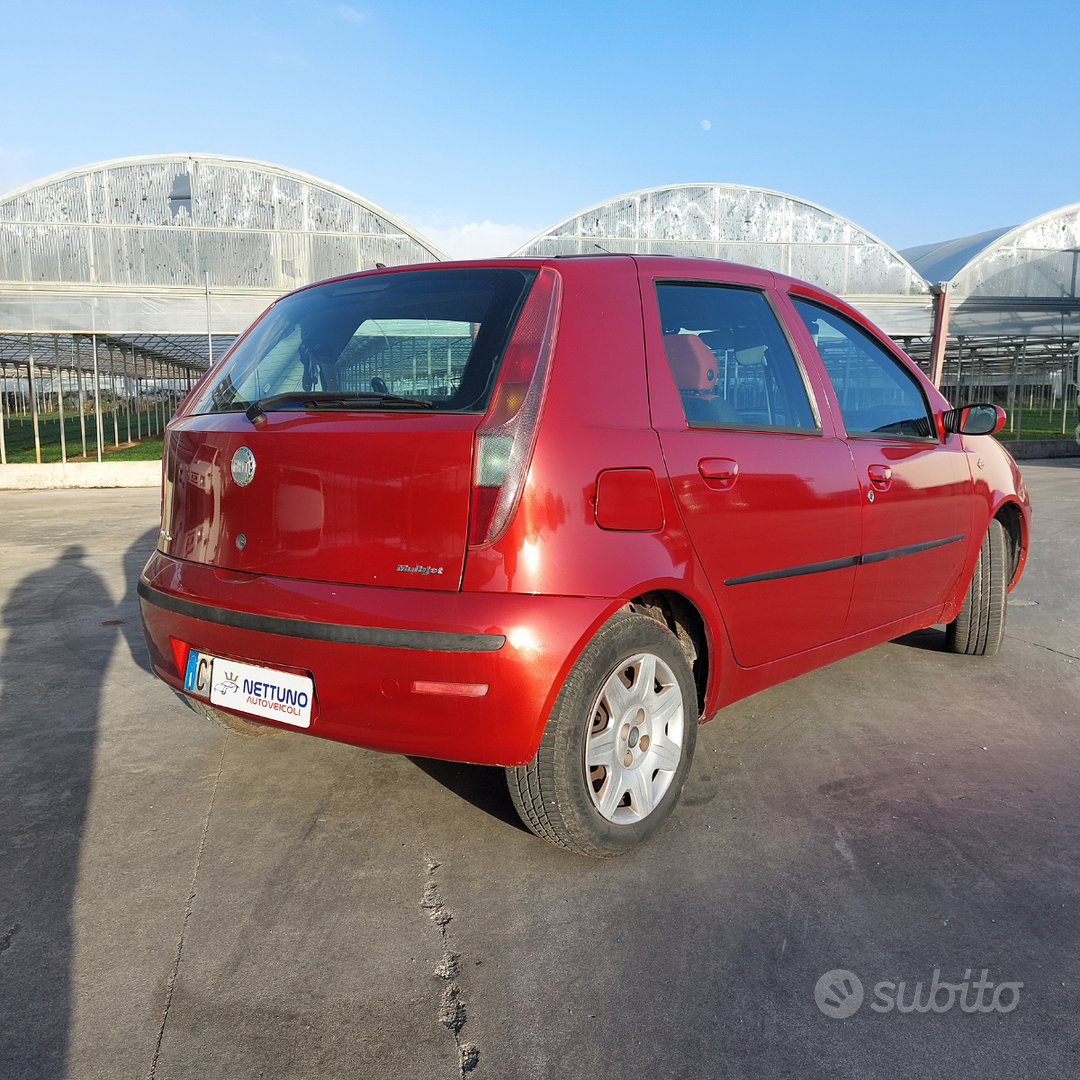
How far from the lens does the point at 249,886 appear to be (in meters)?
2.51

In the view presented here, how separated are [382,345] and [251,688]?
106 centimetres

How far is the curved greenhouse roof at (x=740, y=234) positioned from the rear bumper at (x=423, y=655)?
18.2m

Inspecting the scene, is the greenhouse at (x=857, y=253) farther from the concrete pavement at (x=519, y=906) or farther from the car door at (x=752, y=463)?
the concrete pavement at (x=519, y=906)

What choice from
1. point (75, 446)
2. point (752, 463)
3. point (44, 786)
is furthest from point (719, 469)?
point (75, 446)

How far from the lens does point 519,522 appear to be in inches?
91.1

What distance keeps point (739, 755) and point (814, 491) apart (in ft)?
3.36

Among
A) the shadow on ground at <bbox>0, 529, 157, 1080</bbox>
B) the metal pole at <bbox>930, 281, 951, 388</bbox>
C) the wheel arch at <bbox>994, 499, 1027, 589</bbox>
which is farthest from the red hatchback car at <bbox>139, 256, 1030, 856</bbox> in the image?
the metal pole at <bbox>930, 281, 951, 388</bbox>

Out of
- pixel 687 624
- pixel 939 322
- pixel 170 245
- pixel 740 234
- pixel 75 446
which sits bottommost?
pixel 75 446

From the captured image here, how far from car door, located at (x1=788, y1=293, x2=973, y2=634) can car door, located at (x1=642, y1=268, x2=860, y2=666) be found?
0.51 feet

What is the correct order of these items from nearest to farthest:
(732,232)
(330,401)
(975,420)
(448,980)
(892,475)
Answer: (448,980), (330,401), (892,475), (975,420), (732,232)

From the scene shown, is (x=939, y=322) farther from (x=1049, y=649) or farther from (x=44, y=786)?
(x=44, y=786)

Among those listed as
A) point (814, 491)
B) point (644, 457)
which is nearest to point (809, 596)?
point (814, 491)

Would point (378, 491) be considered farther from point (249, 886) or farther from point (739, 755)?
point (739, 755)

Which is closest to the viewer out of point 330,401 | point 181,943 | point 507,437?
point 181,943
